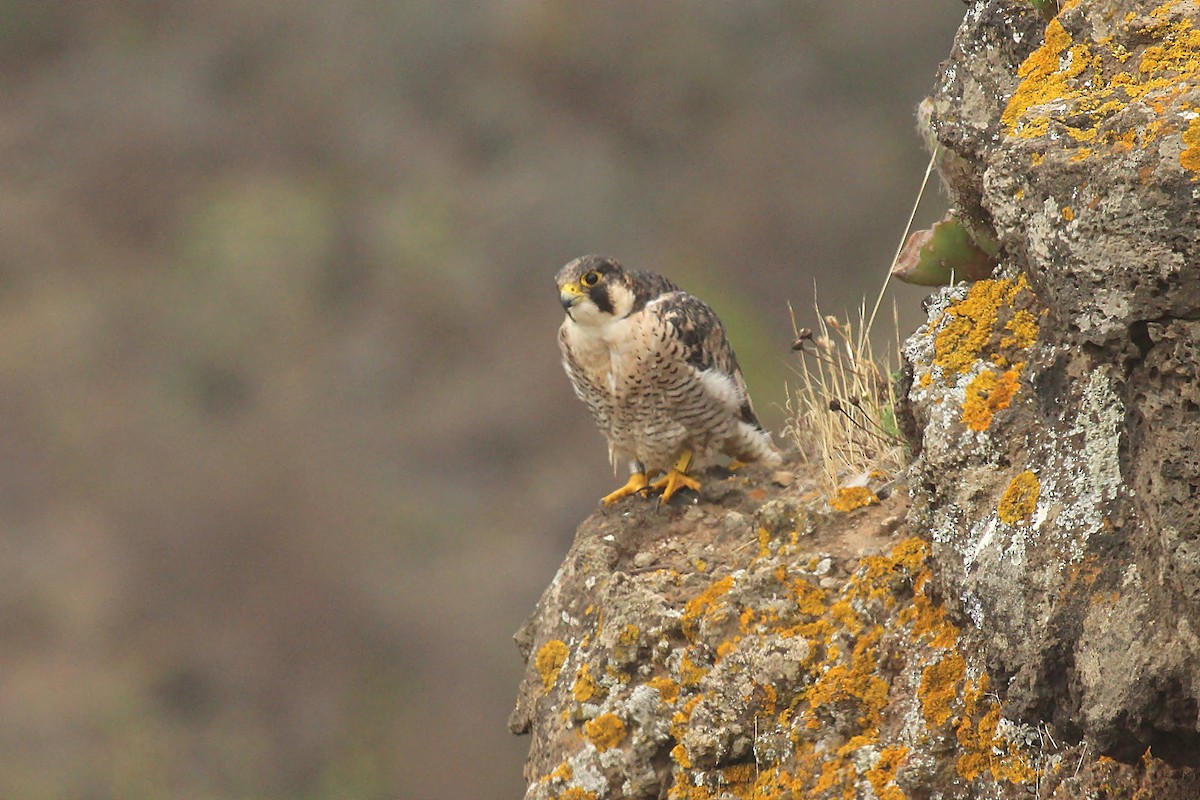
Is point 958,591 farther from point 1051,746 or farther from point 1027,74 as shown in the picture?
point 1027,74

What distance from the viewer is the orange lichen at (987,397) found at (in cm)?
230

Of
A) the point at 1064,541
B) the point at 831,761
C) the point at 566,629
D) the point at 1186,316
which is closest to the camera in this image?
the point at 1186,316

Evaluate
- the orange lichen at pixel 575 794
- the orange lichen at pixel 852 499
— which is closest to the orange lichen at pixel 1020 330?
the orange lichen at pixel 852 499

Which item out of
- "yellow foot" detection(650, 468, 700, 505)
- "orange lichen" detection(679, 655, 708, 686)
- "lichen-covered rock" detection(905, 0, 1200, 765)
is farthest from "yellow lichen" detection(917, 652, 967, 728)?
"yellow foot" detection(650, 468, 700, 505)

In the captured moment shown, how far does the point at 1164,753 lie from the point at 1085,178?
0.84 m

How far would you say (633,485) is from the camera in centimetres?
384

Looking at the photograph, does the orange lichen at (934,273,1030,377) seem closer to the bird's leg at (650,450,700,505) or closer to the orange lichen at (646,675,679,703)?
the orange lichen at (646,675,679,703)

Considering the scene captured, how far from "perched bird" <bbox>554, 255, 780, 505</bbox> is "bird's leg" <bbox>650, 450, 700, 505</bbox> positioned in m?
0.01

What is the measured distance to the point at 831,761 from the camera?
2.50m

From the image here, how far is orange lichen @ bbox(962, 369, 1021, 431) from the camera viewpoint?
7.56 feet

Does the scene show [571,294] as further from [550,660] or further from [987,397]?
[987,397]

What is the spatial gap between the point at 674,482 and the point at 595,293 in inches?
23.0

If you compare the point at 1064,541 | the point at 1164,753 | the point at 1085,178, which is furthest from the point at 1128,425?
the point at 1164,753

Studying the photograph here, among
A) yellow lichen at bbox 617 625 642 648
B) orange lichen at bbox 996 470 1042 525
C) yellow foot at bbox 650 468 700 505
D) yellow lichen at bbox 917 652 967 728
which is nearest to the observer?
orange lichen at bbox 996 470 1042 525
